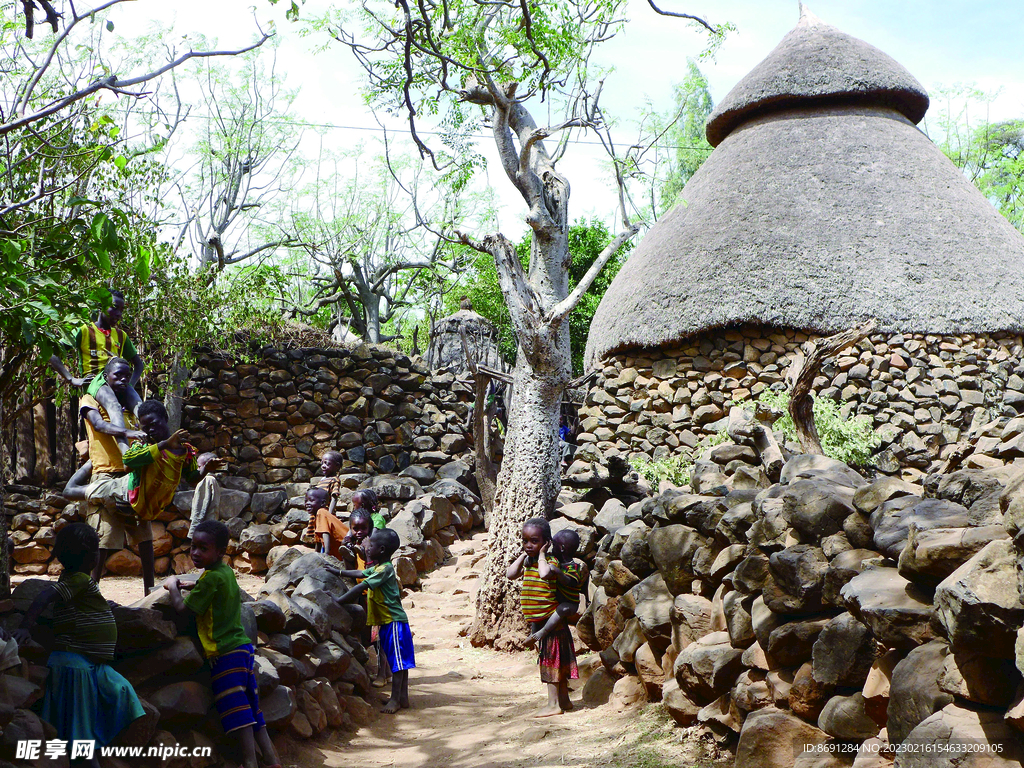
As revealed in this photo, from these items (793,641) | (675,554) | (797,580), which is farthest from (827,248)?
(793,641)

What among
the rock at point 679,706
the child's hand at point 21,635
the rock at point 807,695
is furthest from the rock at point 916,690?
the child's hand at point 21,635

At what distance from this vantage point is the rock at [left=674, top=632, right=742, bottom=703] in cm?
371

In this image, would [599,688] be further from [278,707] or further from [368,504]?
[368,504]

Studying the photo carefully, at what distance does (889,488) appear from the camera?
313 centimetres

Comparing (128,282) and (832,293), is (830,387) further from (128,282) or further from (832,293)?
(128,282)

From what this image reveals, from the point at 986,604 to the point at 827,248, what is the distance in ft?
24.6

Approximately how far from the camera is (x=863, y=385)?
8.41 m

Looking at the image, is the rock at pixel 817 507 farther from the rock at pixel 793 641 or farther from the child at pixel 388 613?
the child at pixel 388 613

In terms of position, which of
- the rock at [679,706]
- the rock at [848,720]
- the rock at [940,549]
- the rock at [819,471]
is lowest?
the rock at [679,706]

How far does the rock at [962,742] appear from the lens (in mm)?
2051

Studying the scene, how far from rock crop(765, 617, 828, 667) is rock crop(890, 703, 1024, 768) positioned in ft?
2.90

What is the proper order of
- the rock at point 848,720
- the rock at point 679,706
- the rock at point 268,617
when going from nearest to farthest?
1. the rock at point 848,720
2. the rock at point 679,706
3. the rock at point 268,617

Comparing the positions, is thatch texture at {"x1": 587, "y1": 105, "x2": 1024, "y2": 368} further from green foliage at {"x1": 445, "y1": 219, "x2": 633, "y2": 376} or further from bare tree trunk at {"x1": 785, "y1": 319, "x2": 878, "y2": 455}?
green foliage at {"x1": 445, "y1": 219, "x2": 633, "y2": 376}

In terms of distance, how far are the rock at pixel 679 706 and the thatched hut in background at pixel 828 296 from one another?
4.78 m
